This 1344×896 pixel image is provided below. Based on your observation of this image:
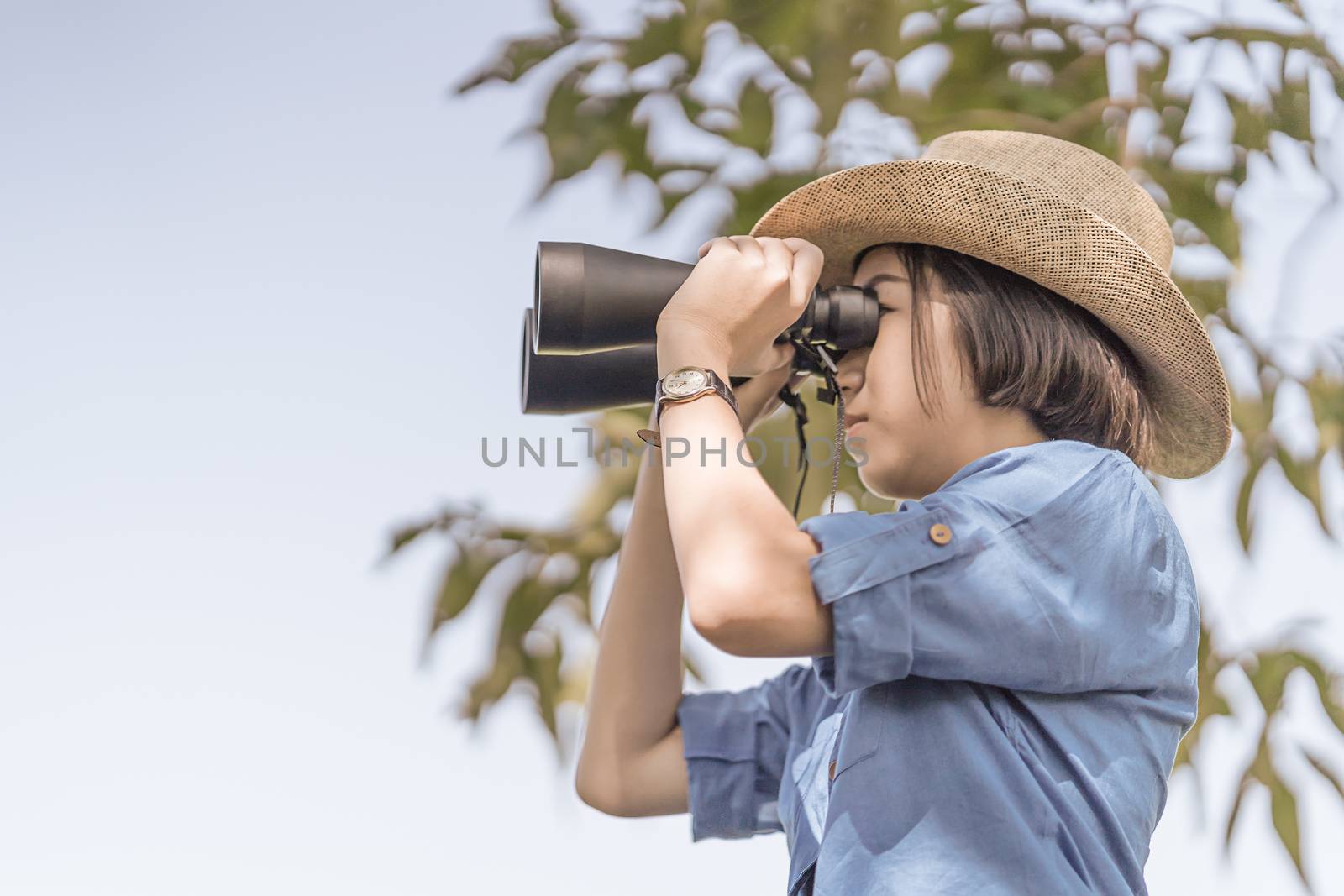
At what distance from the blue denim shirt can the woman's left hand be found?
15 centimetres

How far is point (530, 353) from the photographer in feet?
3.19

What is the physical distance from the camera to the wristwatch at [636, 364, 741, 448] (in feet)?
2.32

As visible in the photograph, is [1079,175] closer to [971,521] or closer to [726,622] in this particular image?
[971,521]

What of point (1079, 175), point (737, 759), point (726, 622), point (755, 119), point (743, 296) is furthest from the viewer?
point (755, 119)

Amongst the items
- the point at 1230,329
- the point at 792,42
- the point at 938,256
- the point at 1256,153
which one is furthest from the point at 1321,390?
the point at 938,256

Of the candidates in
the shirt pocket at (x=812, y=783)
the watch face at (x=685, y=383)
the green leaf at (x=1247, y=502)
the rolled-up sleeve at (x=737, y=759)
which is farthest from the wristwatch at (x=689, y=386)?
the green leaf at (x=1247, y=502)

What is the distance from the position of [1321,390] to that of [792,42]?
73cm

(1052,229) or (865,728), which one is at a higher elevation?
(1052,229)

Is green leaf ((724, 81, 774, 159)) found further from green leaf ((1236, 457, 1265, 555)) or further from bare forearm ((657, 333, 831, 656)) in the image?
bare forearm ((657, 333, 831, 656))

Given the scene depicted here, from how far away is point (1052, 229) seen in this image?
79cm

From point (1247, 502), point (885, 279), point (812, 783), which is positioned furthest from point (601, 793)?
point (1247, 502)

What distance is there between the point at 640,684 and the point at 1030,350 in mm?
410

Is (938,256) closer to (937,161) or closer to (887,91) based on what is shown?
(937,161)

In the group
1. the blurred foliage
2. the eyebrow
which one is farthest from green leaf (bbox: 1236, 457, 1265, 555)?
the eyebrow
